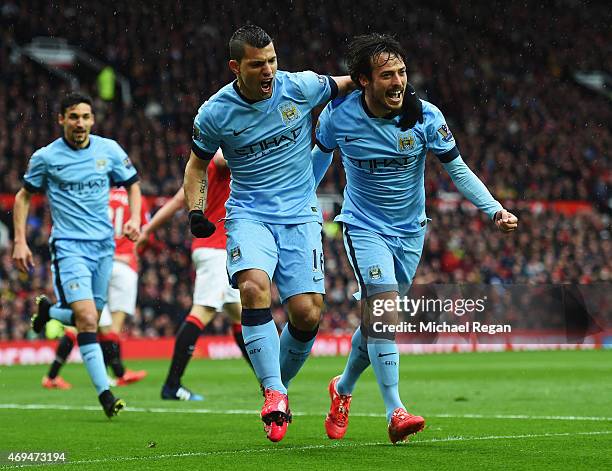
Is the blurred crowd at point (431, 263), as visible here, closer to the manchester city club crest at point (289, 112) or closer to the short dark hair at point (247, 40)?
the manchester city club crest at point (289, 112)

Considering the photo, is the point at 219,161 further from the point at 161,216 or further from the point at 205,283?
the point at 205,283

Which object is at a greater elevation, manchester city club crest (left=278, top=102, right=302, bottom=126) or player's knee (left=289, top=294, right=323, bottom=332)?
manchester city club crest (left=278, top=102, right=302, bottom=126)

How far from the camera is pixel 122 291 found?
13516 millimetres

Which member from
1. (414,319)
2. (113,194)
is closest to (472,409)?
(414,319)

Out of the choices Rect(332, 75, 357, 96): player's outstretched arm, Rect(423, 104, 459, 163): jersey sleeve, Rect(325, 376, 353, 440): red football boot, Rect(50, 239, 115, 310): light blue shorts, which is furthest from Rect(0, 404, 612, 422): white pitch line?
Rect(332, 75, 357, 96): player's outstretched arm

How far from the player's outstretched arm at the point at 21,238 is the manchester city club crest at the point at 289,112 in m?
2.89

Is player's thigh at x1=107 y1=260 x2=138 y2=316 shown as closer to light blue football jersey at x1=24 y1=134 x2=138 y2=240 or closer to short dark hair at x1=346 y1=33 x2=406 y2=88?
light blue football jersey at x1=24 y1=134 x2=138 y2=240

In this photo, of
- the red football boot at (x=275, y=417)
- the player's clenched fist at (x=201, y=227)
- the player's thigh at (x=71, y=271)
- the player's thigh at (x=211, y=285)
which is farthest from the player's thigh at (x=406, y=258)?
the player's thigh at (x=211, y=285)

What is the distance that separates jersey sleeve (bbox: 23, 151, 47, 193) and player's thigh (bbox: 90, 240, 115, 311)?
646mm

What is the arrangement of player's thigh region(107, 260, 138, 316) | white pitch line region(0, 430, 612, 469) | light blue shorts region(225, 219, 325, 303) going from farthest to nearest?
1. player's thigh region(107, 260, 138, 316)
2. light blue shorts region(225, 219, 325, 303)
3. white pitch line region(0, 430, 612, 469)

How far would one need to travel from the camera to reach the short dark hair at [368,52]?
652 cm

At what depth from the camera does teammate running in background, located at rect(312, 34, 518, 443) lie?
656cm

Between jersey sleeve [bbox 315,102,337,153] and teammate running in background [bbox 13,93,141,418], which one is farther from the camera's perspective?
teammate running in background [bbox 13,93,141,418]

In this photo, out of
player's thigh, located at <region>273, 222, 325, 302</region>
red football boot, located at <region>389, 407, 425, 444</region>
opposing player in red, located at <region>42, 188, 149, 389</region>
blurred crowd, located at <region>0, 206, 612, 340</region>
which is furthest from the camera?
blurred crowd, located at <region>0, 206, 612, 340</region>
